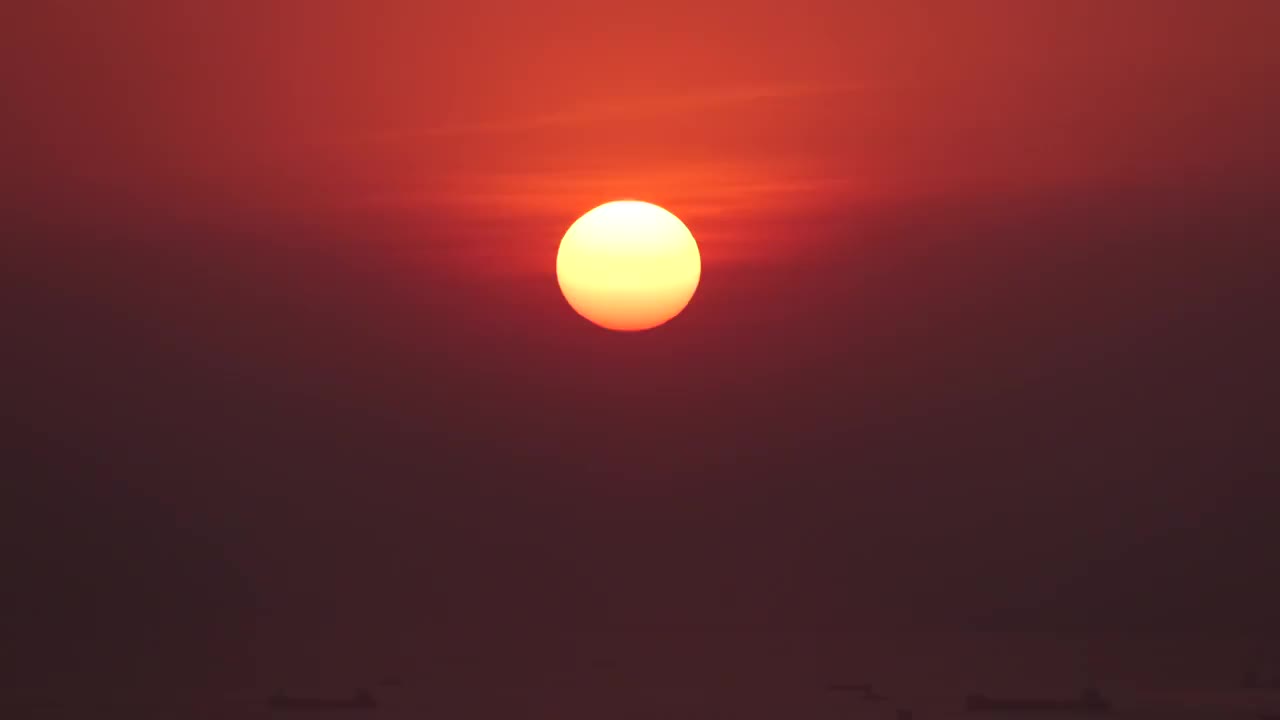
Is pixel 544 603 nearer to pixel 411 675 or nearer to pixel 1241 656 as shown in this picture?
pixel 411 675

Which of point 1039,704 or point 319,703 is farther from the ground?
point 1039,704

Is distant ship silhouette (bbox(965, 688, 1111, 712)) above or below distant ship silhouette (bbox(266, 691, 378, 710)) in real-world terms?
above

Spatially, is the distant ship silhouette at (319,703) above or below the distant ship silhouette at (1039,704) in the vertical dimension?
below

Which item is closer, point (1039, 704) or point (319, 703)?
point (319, 703)
